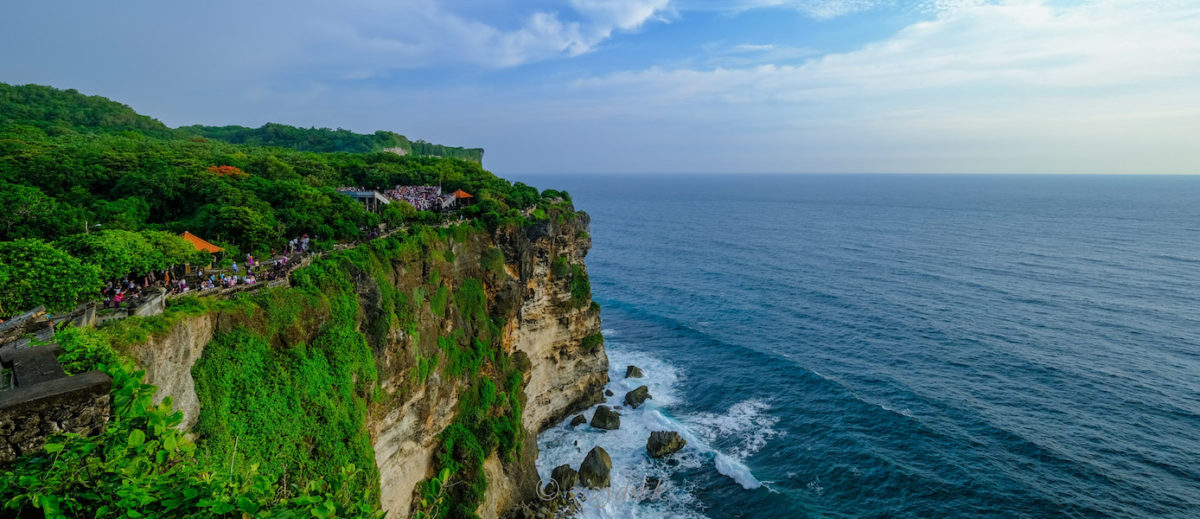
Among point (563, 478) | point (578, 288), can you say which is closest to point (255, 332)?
point (563, 478)

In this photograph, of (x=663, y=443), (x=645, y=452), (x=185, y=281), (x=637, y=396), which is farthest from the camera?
(x=637, y=396)

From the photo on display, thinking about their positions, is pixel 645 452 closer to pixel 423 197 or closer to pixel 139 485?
pixel 423 197

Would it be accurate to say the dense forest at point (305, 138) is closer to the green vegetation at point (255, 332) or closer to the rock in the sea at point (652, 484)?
the green vegetation at point (255, 332)

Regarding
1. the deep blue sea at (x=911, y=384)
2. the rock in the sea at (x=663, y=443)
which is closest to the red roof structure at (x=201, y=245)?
the deep blue sea at (x=911, y=384)

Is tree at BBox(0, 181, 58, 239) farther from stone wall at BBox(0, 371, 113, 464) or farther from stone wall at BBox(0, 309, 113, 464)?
stone wall at BBox(0, 371, 113, 464)

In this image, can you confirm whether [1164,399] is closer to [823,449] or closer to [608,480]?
[823,449]
